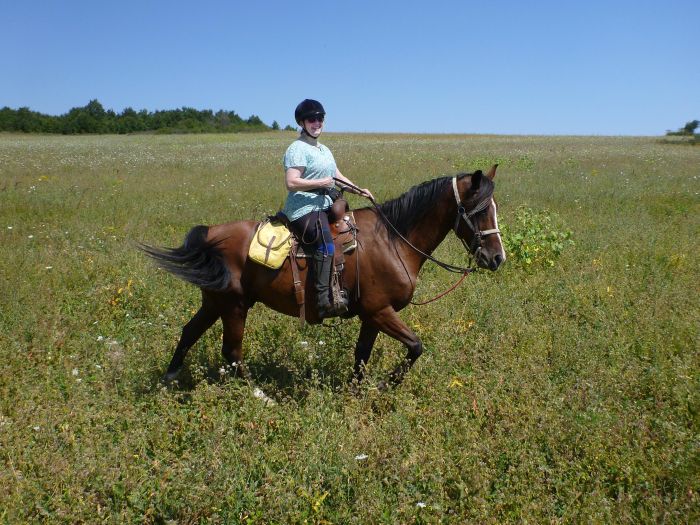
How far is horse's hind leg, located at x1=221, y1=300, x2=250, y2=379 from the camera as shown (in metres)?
5.25

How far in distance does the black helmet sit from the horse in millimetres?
1085

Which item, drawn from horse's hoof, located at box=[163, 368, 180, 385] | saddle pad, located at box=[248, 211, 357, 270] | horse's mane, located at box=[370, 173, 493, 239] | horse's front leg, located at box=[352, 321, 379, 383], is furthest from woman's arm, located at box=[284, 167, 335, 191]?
horse's hoof, located at box=[163, 368, 180, 385]

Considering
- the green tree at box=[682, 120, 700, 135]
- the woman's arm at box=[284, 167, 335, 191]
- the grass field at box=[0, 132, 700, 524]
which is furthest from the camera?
the green tree at box=[682, 120, 700, 135]

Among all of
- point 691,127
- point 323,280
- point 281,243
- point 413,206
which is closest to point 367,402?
point 323,280

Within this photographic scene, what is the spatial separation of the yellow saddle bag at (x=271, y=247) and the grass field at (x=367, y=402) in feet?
3.96

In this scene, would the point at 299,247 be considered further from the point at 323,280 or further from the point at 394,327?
the point at 394,327

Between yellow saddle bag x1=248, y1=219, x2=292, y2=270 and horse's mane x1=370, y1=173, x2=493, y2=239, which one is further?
horse's mane x1=370, y1=173, x2=493, y2=239

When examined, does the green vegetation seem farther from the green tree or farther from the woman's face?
the woman's face

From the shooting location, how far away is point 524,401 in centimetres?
494

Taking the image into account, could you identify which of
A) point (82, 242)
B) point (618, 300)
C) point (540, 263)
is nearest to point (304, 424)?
point (618, 300)

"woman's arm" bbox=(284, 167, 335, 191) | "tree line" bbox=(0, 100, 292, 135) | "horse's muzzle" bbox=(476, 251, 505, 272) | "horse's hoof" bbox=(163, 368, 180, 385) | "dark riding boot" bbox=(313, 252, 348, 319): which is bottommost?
"horse's hoof" bbox=(163, 368, 180, 385)

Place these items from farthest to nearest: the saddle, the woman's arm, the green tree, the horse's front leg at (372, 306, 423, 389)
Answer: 1. the green tree
2. the horse's front leg at (372, 306, 423, 389)
3. the saddle
4. the woman's arm

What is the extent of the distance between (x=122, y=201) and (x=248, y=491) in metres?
11.6

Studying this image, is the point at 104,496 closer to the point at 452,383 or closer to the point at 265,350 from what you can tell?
the point at 265,350
